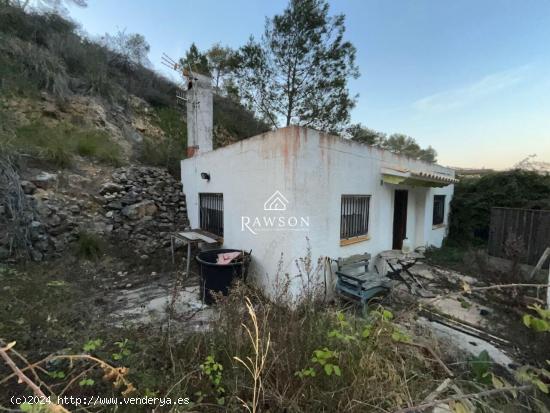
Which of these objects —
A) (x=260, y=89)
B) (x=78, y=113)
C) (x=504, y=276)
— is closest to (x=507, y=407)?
(x=504, y=276)

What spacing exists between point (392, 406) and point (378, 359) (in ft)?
1.07

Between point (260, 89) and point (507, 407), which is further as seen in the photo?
point (260, 89)

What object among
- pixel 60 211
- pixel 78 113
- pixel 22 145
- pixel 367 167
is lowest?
pixel 60 211

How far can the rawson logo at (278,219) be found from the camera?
4.64m

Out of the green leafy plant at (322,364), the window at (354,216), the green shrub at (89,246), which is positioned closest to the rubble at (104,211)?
the green shrub at (89,246)

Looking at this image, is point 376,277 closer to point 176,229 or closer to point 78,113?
point 176,229

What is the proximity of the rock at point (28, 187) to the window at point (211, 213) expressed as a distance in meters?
4.61

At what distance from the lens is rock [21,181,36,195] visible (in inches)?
269

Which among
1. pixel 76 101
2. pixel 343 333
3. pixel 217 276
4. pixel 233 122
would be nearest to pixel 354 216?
pixel 217 276

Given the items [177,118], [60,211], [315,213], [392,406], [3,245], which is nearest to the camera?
[392,406]

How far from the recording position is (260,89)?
1333cm

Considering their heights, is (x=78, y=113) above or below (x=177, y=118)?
below

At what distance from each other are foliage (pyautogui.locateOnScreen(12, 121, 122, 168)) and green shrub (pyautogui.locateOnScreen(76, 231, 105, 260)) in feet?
11.7

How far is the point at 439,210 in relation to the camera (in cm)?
1027
